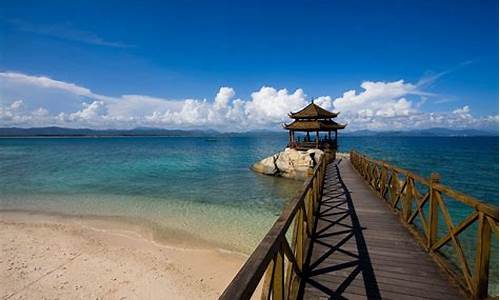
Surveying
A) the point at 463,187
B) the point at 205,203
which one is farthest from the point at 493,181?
the point at 205,203

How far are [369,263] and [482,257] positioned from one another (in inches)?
60.8

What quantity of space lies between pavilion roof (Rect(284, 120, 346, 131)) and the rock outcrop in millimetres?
2255

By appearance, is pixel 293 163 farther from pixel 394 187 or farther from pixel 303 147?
pixel 394 187

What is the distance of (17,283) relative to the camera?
285 inches

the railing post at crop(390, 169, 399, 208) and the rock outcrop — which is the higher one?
the railing post at crop(390, 169, 399, 208)

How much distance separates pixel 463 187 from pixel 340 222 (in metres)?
22.8

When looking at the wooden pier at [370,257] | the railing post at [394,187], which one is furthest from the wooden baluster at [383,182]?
the wooden pier at [370,257]

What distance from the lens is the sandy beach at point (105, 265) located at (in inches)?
272

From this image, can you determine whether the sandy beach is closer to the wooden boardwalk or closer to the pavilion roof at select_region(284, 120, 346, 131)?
the wooden boardwalk

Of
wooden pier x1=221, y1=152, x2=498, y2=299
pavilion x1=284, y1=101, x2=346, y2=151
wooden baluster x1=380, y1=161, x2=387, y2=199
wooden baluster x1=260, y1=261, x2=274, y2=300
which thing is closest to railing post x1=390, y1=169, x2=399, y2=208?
wooden pier x1=221, y1=152, x2=498, y2=299

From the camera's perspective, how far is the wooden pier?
254 cm

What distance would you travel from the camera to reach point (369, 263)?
14.2 ft

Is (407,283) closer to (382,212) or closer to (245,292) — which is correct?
(245,292)

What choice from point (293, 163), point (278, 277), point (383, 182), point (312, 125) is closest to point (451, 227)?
point (278, 277)
